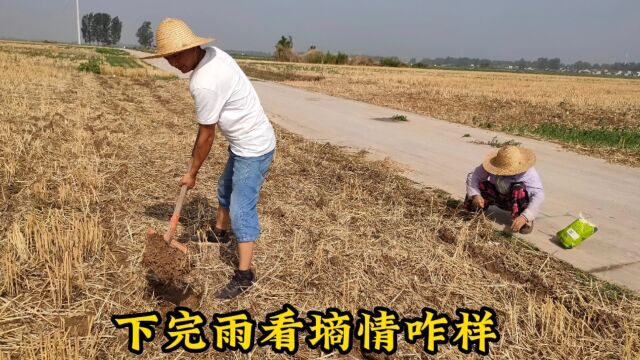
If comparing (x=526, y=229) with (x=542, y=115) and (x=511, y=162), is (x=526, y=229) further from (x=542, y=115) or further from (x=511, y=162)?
(x=542, y=115)

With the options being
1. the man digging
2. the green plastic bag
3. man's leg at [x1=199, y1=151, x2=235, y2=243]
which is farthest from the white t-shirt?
the green plastic bag

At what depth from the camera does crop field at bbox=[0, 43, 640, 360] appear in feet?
9.53

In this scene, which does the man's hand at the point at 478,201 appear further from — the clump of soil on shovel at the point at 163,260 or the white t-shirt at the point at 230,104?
the clump of soil on shovel at the point at 163,260

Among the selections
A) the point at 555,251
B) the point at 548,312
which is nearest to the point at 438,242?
the point at 555,251

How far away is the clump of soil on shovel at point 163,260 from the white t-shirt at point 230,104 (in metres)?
0.91

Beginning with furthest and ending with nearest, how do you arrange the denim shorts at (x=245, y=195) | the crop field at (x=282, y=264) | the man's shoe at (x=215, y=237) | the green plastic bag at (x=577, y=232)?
the green plastic bag at (x=577, y=232), the man's shoe at (x=215, y=237), the denim shorts at (x=245, y=195), the crop field at (x=282, y=264)

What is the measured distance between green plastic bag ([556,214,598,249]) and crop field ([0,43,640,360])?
37cm

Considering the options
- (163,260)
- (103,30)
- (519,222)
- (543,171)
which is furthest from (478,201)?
(103,30)

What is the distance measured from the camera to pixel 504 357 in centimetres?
282

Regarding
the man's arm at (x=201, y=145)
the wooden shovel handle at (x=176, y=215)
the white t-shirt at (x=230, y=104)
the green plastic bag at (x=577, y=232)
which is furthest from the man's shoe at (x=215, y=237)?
the green plastic bag at (x=577, y=232)

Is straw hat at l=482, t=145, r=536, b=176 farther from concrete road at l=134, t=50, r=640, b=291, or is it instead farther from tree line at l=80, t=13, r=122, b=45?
tree line at l=80, t=13, r=122, b=45

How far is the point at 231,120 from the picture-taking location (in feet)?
10.3

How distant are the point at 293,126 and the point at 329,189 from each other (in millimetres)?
5252

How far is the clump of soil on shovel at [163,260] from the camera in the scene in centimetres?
334
